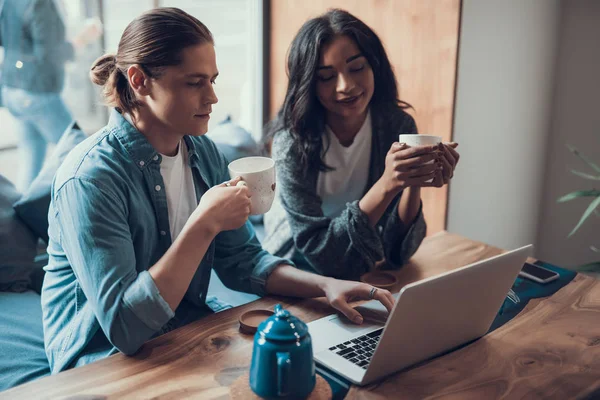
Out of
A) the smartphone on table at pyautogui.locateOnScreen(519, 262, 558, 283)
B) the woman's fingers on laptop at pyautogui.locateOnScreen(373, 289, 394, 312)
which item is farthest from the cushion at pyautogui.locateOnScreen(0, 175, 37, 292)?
the smartphone on table at pyautogui.locateOnScreen(519, 262, 558, 283)

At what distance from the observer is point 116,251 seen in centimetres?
105

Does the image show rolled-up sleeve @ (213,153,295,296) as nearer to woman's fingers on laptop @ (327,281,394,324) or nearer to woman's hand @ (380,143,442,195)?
woman's fingers on laptop @ (327,281,394,324)

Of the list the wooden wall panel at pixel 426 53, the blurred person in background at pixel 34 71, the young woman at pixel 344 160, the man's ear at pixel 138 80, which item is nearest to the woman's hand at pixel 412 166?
the young woman at pixel 344 160

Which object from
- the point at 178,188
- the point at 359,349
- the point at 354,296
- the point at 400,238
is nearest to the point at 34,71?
the point at 178,188

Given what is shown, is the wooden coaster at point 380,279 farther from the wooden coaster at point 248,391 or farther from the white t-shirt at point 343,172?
the wooden coaster at point 248,391

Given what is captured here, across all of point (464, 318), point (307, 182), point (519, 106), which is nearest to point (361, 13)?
point (519, 106)

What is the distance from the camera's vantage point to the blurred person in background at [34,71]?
2.09 m

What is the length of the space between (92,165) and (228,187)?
0.25m

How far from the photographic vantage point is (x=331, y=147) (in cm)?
171

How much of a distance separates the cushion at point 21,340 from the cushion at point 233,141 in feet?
2.66

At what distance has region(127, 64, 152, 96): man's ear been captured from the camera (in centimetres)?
116

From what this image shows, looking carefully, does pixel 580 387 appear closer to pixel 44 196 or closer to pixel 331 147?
pixel 331 147

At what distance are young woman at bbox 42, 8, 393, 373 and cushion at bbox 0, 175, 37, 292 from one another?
22.3 inches

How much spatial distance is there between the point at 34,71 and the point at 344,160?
1189mm
